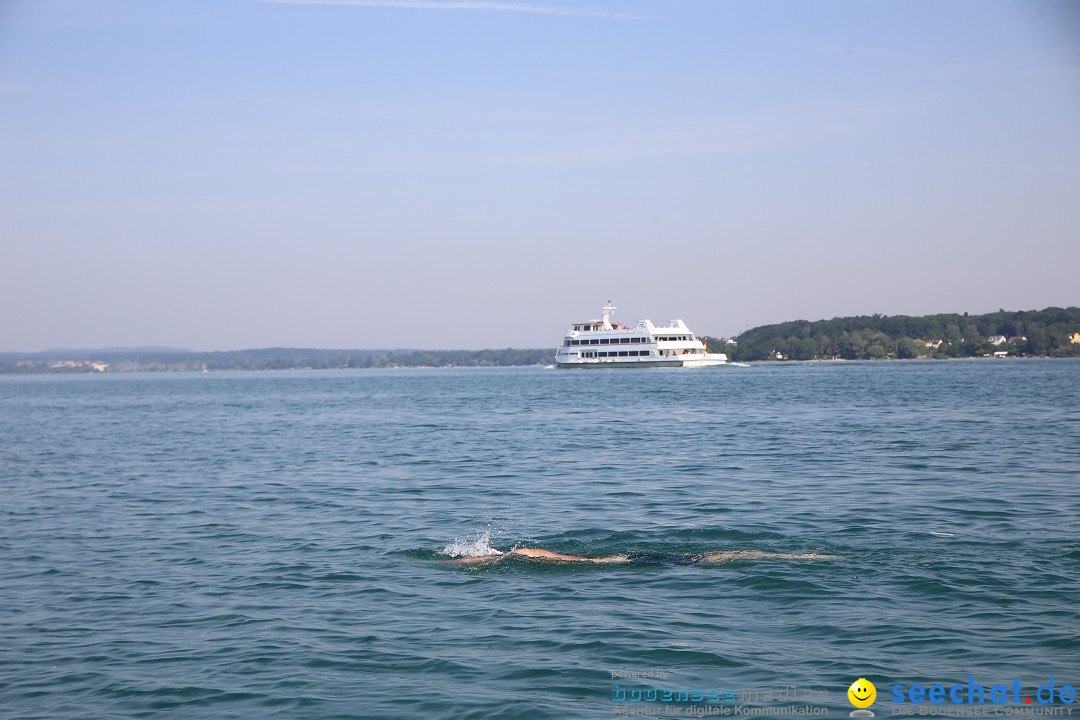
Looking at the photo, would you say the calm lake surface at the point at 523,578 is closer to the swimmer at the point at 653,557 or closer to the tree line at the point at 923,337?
the swimmer at the point at 653,557

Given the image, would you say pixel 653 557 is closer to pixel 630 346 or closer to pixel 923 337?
pixel 630 346

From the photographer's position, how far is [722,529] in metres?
14.0

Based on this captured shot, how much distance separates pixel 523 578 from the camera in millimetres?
11359

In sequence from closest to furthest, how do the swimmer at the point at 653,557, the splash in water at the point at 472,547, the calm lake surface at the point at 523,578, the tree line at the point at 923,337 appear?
the calm lake surface at the point at 523,578, the swimmer at the point at 653,557, the splash in water at the point at 472,547, the tree line at the point at 923,337

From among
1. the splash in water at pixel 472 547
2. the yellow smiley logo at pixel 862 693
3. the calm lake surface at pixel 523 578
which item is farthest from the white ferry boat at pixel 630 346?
the yellow smiley logo at pixel 862 693

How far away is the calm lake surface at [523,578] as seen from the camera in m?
7.68

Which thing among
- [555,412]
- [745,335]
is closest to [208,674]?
[555,412]

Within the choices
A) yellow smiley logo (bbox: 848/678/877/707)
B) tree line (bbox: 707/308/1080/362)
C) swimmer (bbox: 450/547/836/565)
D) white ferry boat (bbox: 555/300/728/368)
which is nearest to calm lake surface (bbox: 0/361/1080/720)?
yellow smiley logo (bbox: 848/678/877/707)

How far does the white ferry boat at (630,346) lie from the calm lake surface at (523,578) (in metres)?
88.0

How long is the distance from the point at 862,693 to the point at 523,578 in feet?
16.8

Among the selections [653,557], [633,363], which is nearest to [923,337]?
[633,363]

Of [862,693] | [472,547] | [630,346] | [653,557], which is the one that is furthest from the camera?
[630,346]

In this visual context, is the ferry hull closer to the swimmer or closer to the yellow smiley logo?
the swimmer

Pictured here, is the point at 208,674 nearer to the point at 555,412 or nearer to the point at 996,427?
the point at 996,427
